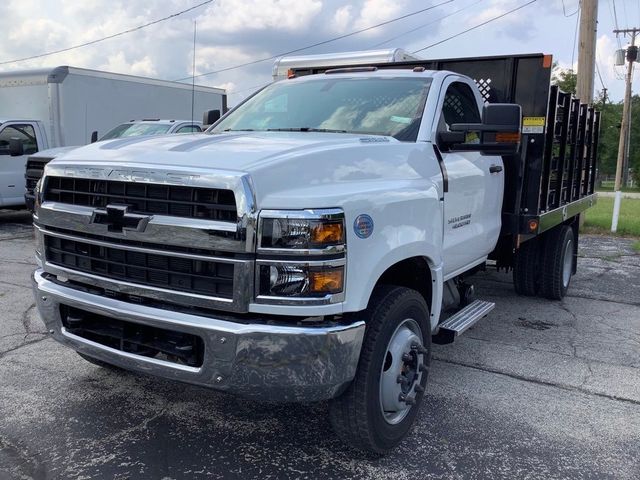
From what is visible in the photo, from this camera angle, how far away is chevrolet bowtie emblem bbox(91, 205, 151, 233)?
299cm

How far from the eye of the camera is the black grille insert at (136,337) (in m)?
2.96

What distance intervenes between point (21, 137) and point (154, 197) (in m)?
10.9

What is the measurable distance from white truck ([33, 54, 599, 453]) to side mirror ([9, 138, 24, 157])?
30.1 ft

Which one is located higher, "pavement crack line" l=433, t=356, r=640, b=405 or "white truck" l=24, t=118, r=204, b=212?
"white truck" l=24, t=118, r=204, b=212

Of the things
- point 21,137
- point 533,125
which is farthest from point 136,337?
point 21,137

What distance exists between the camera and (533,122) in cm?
558

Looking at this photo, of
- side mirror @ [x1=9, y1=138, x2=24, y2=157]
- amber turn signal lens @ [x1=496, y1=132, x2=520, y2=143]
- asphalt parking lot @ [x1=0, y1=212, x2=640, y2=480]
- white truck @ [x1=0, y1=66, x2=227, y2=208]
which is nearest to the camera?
asphalt parking lot @ [x1=0, y1=212, x2=640, y2=480]

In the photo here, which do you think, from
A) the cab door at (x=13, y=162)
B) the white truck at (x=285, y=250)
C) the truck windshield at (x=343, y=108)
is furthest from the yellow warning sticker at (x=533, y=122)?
the cab door at (x=13, y=162)

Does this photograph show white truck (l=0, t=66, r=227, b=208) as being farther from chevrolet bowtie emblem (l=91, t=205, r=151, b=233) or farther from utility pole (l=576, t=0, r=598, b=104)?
chevrolet bowtie emblem (l=91, t=205, r=151, b=233)

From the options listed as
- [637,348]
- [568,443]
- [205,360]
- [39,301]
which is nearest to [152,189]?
[205,360]

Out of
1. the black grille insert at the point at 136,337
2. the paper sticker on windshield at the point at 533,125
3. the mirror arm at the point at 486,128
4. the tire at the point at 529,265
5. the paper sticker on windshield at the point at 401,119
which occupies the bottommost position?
the tire at the point at 529,265

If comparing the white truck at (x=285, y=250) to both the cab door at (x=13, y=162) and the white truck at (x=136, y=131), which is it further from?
Answer: the cab door at (x=13, y=162)

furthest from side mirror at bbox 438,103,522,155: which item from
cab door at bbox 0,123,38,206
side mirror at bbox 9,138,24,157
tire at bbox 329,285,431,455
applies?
cab door at bbox 0,123,38,206

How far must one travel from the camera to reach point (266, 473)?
3.22 meters
